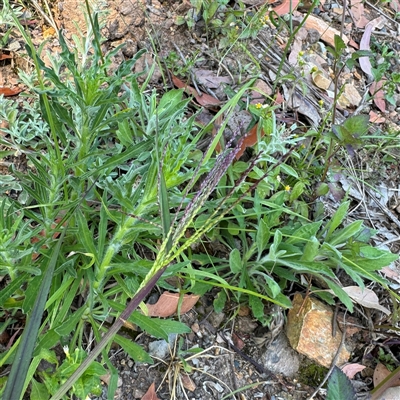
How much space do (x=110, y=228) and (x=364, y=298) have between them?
1.15 metres

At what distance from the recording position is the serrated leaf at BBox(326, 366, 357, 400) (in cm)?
167

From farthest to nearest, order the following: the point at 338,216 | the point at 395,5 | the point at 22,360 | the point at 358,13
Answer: the point at 395,5
the point at 358,13
the point at 338,216
the point at 22,360

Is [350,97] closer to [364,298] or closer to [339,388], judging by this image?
[364,298]

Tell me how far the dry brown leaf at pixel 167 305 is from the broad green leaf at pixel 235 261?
7.5 inches

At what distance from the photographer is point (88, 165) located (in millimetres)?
1622

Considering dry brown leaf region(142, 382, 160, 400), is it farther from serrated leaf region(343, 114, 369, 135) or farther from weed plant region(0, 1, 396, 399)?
serrated leaf region(343, 114, 369, 135)

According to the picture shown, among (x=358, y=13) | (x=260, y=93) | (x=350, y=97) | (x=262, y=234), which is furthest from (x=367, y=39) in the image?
(x=262, y=234)

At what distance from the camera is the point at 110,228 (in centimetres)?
186

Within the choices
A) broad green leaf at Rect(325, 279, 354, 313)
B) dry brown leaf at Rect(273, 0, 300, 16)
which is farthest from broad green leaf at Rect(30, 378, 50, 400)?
dry brown leaf at Rect(273, 0, 300, 16)

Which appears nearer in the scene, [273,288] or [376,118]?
[273,288]

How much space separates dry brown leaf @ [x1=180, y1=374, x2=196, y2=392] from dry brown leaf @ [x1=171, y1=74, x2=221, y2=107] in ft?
4.14

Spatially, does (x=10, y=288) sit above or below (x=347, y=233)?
below

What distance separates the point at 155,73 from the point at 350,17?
1.63 m

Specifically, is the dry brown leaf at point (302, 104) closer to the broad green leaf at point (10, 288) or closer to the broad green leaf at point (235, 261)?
the broad green leaf at point (235, 261)
